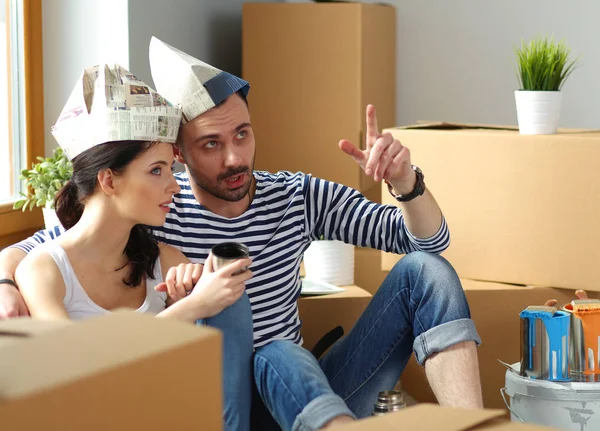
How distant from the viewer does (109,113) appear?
1460 mm

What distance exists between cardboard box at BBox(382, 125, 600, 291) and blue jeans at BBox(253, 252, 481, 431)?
51 cm

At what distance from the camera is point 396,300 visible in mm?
1607

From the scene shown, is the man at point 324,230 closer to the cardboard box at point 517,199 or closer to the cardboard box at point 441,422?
the cardboard box at point 517,199

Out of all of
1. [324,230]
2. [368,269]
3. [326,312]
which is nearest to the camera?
[324,230]

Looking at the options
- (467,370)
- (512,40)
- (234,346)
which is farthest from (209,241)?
(512,40)

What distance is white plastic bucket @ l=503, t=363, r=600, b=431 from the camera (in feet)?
5.45

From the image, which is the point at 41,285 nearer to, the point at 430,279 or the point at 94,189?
the point at 94,189

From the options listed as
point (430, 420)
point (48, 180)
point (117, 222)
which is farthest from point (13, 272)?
point (430, 420)

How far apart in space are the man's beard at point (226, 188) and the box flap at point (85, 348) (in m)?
0.92

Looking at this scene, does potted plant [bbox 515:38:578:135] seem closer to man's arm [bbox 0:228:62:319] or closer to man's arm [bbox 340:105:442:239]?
man's arm [bbox 340:105:442:239]

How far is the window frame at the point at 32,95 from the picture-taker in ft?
6.97

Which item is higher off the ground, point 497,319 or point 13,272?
point 13,272

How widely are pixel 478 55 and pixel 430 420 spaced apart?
8.88ft

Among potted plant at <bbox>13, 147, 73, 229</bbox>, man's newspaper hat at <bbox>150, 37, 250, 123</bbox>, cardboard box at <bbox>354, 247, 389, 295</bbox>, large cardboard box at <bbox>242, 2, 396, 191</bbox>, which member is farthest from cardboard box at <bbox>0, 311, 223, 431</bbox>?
large cardboard box at <bbox>242, 2, 396, 191</bbox>
